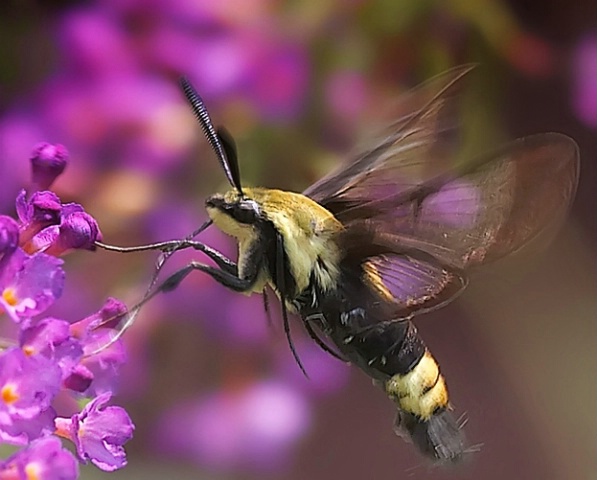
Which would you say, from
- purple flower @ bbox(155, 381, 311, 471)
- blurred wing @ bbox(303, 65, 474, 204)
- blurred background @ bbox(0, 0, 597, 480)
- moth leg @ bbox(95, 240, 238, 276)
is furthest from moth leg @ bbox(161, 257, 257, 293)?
purple flower @ bbox(155, 381, 311, 471)

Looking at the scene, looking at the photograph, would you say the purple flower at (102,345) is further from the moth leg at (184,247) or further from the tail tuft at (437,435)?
the tail tuft at (437,435)

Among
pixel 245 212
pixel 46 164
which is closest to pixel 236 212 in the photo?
pixel 245 212

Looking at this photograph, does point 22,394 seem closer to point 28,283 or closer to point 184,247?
point 28,283

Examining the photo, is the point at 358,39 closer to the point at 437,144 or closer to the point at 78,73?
the point at 78,73

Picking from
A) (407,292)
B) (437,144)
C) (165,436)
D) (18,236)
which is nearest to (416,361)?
(407,292)

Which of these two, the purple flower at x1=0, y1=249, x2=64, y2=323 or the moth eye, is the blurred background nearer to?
the moth eye
